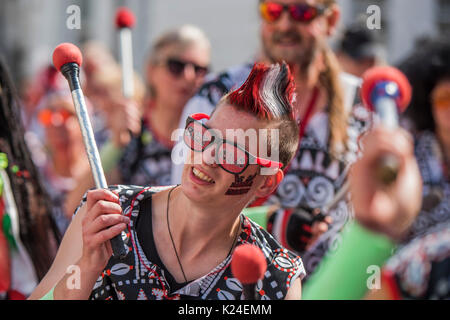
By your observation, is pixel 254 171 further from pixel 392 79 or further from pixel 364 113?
pixel 364 113

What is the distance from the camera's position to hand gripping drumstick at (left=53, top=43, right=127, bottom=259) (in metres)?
1.80

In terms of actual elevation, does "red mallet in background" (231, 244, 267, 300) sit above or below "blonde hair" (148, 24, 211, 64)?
below

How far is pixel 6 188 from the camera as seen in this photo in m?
2.54

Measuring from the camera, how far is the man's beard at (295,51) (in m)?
3.05

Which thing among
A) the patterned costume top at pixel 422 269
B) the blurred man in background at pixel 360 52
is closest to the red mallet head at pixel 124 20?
the patterned costume top at pixel 422 269

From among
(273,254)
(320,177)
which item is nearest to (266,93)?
(273,254)

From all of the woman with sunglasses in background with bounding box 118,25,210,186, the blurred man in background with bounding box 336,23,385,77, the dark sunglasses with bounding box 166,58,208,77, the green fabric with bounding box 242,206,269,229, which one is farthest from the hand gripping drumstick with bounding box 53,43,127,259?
the blurred man in background with bounding box 336,23,385,77

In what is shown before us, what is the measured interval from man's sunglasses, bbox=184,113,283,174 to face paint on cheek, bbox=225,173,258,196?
0.03 m

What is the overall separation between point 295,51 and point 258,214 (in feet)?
3.13

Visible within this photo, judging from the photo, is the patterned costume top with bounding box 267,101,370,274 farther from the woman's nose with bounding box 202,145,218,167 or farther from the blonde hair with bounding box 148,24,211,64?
the blonde hair with bounding box 148,24,211,64

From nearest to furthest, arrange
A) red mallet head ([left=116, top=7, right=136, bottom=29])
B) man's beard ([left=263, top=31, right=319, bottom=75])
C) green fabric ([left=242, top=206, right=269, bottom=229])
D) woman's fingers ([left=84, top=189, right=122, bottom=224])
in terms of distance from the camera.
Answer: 1. woman's fingers ([left=84, top=189, right=122, bottom=224])
2. green fabric ([left=242, top=206, right=269, bottom=229])
3. red mallet head ([left=116, top=7, right=136, bottom=29])
4. man's beard ([left=263, top=31, right=319, bottom=75])

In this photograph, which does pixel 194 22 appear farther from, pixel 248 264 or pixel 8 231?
pixel 248 264

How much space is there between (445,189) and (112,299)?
2.09 metres

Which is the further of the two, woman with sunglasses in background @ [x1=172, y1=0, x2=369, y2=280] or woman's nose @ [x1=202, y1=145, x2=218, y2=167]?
woman with sunglasses in background @ [x1=172, y1=0, x2=369, y2=280]
